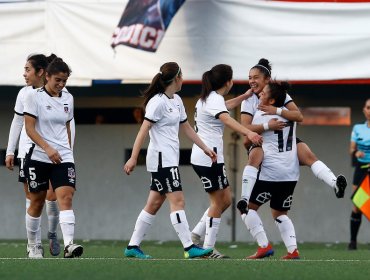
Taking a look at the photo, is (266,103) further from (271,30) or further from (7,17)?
(7,17)

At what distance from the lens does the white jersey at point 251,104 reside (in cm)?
1310

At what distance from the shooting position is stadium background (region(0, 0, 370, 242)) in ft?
58.3

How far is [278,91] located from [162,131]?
1.21m

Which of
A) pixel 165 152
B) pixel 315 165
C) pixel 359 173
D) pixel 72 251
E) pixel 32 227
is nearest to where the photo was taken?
pixel 72 251

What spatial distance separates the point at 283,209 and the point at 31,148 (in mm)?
2456

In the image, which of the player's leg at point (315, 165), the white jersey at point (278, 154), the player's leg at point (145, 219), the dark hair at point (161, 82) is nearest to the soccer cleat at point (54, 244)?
the player's leg at point (145, 219)

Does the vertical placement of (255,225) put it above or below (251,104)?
below

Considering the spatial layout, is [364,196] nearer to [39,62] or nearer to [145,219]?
[145,219]

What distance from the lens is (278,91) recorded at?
13.0m

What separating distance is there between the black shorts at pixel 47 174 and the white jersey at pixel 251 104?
71.9 inches

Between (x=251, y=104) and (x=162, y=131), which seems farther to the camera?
(x=251, y=104)

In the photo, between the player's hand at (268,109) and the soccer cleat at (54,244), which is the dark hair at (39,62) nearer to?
the soccer cleat at (54,244)

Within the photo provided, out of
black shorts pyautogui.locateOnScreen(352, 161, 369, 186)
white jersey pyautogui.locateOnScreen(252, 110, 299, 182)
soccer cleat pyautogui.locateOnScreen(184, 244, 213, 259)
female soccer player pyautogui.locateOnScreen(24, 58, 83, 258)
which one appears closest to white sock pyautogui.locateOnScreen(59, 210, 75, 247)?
female soccer player pyautogui.locateOnScreen(24, 58, 83, 258)

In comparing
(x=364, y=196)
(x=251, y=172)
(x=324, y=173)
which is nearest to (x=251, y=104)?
(x=251, y=172)
